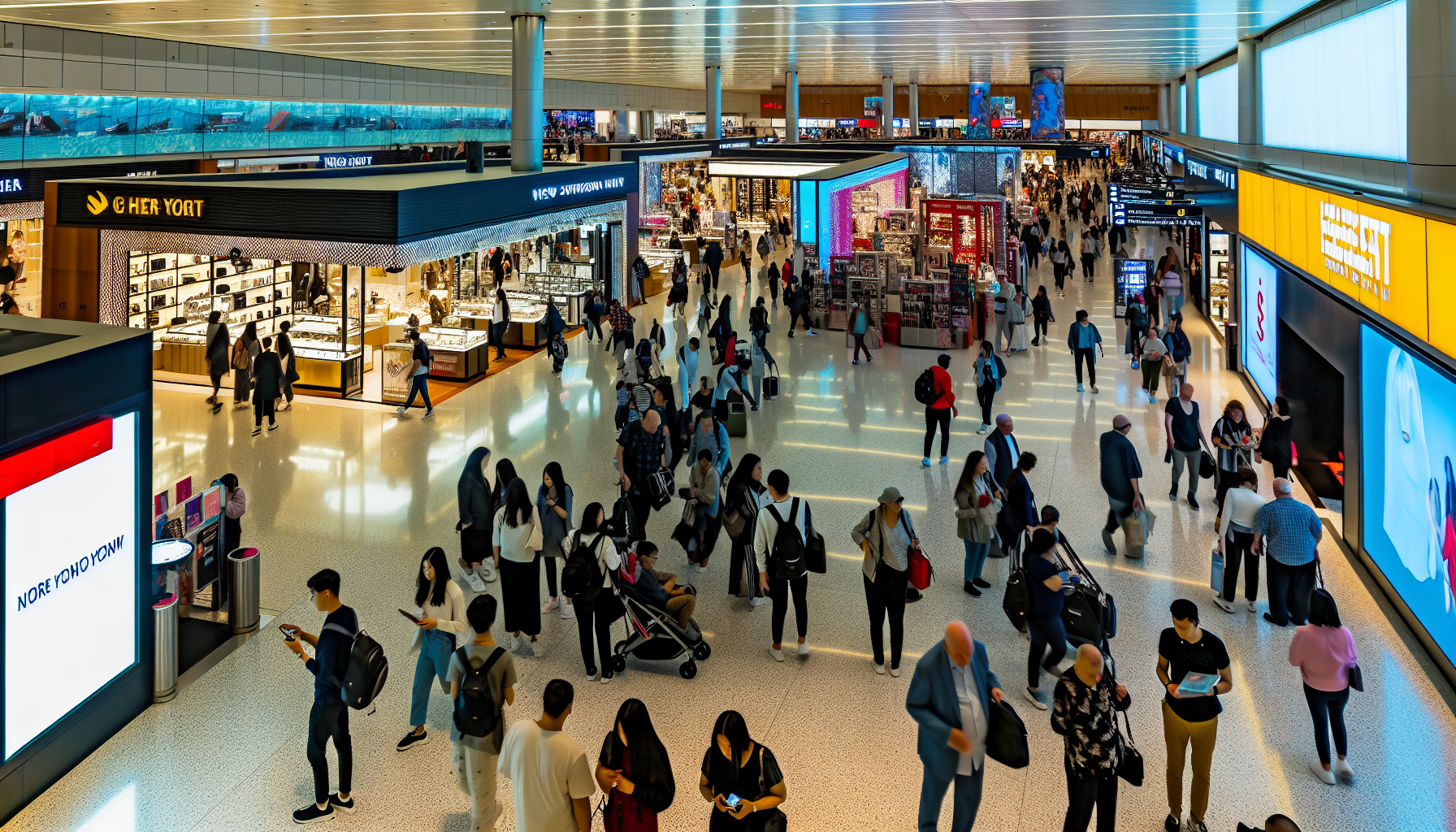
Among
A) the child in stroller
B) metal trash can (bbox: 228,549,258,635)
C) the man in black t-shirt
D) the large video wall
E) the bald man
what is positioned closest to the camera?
the bald man

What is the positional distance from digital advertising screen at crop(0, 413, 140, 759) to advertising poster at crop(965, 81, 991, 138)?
43544mm

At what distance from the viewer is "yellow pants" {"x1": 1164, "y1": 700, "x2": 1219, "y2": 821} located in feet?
16.4

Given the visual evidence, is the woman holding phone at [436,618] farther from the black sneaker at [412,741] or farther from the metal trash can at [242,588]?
the metal trash can at [242,588]

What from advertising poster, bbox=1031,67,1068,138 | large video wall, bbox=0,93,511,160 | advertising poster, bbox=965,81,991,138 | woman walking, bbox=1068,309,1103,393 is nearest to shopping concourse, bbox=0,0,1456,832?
large video wall, bbox=0,93,511,160

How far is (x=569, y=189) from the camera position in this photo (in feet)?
63.8

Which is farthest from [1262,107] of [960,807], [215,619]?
[215,619]

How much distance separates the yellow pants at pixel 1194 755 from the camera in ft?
16.4

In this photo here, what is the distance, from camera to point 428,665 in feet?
19.1

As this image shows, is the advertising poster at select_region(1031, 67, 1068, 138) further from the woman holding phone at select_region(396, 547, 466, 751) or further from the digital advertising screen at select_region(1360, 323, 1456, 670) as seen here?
the woman holding phone at select_region(396, 547, 466, 751)

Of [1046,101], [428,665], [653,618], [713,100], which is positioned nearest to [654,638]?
[653,618]

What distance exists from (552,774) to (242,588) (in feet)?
14.5

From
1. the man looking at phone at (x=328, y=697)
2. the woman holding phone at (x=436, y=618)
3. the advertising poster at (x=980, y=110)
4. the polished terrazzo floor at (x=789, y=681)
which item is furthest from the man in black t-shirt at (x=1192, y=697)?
the advertising poster at (x=980, y=110)

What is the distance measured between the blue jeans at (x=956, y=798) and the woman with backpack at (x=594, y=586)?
253cm

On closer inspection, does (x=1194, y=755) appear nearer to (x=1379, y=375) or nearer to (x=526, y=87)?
(x=1379, y=375)
